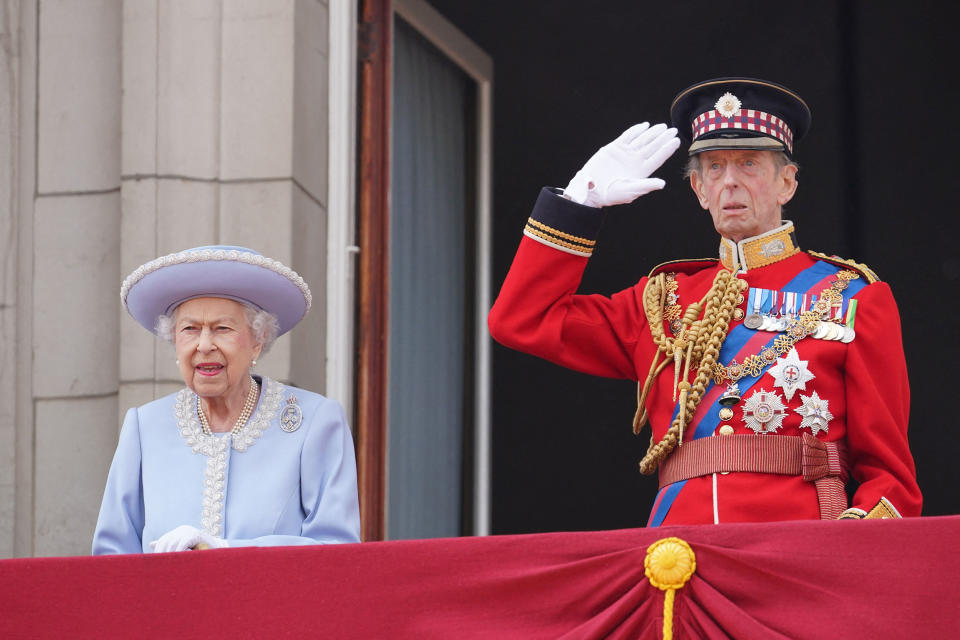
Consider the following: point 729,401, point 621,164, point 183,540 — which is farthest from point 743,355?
point 183,540

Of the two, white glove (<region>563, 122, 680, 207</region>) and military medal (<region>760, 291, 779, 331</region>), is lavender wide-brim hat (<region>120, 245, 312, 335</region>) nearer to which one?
white glove (<region>563, 122, 680, 207</region>)

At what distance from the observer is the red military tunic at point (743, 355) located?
380 cm

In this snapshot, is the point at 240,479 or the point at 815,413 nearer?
the point at 815,413

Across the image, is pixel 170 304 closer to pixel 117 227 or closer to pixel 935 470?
pixel 117 227

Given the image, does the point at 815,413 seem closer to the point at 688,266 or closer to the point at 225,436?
the point at 688,266

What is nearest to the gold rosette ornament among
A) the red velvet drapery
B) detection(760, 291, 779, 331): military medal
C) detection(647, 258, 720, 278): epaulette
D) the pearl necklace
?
the red velvet drapery

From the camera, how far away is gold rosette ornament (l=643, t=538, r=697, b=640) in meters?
3.25

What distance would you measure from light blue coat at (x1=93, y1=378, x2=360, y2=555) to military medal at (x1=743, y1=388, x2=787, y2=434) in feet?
2.89

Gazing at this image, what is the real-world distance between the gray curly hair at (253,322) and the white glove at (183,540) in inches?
24.3

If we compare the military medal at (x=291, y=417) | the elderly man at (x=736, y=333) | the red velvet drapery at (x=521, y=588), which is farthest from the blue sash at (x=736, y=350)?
the military medal at (x=291, y=417)

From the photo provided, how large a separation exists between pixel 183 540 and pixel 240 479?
40 cm

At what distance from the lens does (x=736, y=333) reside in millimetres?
3998

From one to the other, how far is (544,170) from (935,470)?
2098 millimetres

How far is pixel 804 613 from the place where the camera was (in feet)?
10.5
